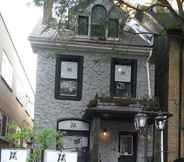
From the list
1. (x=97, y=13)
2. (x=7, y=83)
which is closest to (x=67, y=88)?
(x=97, y=13)

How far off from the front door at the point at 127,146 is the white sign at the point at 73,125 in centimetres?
178

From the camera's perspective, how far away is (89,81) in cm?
2733

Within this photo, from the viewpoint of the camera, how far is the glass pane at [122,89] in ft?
90.3

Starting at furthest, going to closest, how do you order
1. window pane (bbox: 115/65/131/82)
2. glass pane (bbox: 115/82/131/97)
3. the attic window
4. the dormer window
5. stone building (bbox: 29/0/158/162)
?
window pane (bbox: 115/65/131/82) → glass pane (bbox: 115/82/131/97) → stone building (bbox: 29/0/158/162) → the attic window → the dormer window

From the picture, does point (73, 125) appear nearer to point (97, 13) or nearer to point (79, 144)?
point (79, 144)

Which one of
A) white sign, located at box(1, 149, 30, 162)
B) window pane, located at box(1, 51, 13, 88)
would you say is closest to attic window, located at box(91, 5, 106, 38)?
window pane, located at box(1, 51, 13, 88)

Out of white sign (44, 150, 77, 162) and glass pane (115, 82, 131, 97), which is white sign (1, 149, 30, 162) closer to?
white sign (44, 150, 77, 162)

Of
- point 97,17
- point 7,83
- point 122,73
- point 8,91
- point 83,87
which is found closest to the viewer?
point 83,87

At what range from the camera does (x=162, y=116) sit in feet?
63.4

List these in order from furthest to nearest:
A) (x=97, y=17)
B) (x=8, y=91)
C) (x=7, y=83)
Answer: (x=8, y=91) → (x=7, y=83) → (x=97, y=17)

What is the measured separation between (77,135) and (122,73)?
12.6 feet

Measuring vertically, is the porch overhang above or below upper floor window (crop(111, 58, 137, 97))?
below

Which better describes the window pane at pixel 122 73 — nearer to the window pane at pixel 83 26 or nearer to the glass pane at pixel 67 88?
the glass pane at pixel 67 88

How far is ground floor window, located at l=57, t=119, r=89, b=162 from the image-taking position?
87.6ft
